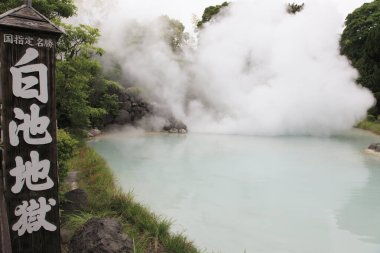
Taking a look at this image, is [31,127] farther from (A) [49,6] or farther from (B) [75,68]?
(A) [49,6]

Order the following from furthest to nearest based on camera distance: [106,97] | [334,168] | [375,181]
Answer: [106,97] → [334,168] → [375,181]

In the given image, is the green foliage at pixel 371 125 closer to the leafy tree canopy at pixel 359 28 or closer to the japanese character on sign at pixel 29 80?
the leafy tree canopy at pixel 359 28

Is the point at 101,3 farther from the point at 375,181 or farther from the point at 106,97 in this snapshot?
Result: the point at 375,181

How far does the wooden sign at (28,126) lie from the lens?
2957mm

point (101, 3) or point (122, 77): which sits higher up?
point (101, 3)

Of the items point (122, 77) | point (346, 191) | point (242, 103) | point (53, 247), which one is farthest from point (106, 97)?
point (53, 247)

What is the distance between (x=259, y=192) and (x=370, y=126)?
13989mm

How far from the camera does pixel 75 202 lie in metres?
Result: 4.68

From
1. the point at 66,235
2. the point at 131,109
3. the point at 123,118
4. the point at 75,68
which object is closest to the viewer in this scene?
the point at 66,235

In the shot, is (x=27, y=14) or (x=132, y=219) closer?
(x=27, y=14)

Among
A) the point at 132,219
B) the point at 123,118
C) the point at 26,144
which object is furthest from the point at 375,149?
the point at 26,144

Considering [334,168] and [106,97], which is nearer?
[334,168]

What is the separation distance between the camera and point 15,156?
3053 millimetres

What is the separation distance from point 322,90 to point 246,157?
27.6ft
